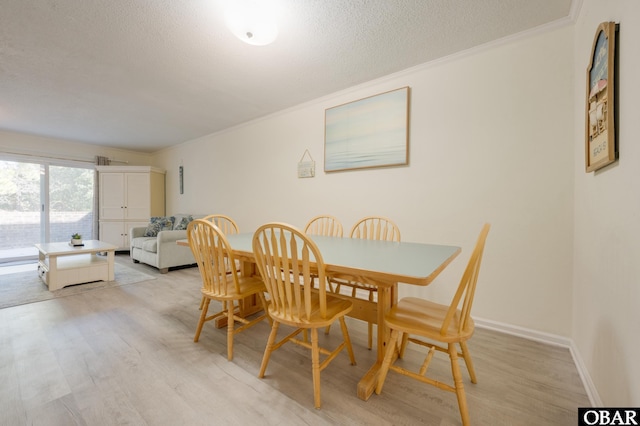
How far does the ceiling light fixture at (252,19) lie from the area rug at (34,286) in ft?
10.5

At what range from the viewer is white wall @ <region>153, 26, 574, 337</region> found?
1780 mm

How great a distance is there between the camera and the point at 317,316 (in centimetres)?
129

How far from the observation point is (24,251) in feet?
15.1

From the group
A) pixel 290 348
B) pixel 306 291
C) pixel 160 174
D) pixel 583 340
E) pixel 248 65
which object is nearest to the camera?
pixel 306 291

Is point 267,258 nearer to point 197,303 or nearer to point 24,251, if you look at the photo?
point 197,303

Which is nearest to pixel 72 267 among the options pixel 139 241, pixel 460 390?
pixel 139 241

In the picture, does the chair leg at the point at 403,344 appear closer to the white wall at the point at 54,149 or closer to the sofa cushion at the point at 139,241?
the sofa cushion at the point at 139,241

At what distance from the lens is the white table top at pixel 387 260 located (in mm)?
991

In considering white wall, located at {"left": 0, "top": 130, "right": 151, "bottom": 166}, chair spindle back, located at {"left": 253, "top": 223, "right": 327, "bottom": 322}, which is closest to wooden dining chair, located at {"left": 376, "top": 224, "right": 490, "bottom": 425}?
chair spindle back, located at {"left": 253, "top": 223, "right": 327, "bottom": 322}

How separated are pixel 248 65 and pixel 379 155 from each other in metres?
1.51

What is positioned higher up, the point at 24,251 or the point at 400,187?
the point at 400,187

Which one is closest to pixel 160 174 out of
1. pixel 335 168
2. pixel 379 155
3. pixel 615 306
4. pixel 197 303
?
pixel 197 303

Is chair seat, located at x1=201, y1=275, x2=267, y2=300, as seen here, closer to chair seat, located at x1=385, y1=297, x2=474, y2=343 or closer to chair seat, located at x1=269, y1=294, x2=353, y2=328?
chair seat, located at x1=269, y1=294, x2=353, y2=328

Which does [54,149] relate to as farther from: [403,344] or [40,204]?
[403,344]
